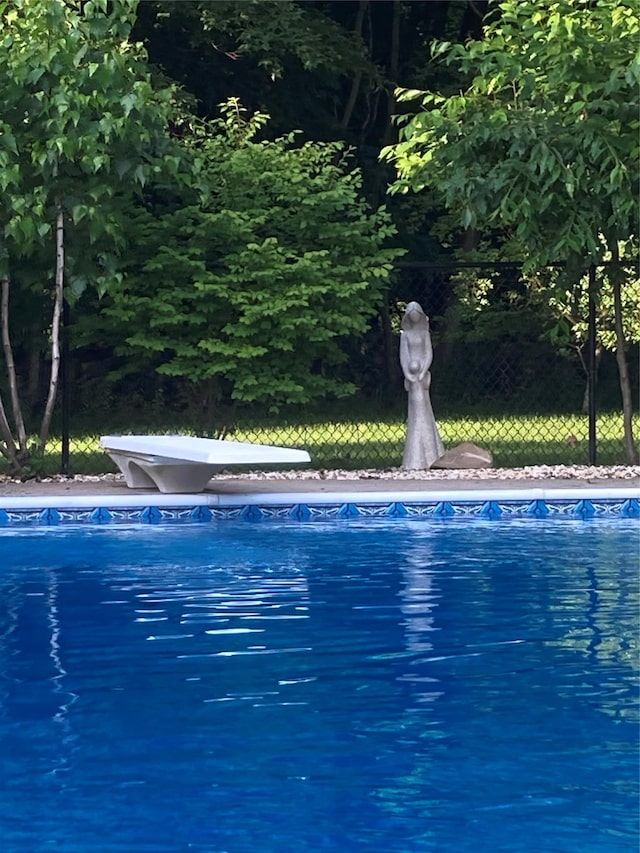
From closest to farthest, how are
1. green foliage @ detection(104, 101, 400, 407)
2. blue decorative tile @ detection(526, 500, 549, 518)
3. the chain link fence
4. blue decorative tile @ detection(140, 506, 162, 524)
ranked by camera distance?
blue decorative tile @ detection(140, 506, 162, 524)
blue decorative tile @ detection(526, 500, 549, 518)
green foliage @ detection(104, 101, 400, 407)
the chain link fence

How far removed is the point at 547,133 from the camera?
11.4m

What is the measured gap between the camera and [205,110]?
20875 millimetres

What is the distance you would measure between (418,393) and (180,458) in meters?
A: 3.14

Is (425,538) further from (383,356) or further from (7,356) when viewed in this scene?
(383,356)

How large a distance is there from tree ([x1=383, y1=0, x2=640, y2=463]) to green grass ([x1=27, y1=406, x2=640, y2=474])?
251cm

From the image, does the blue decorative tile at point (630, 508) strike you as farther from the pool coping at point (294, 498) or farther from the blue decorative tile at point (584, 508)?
the blue decorative tile at point (584, 508)

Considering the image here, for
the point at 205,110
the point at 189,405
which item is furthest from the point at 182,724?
the point at 205,110

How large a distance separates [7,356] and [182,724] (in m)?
7.40

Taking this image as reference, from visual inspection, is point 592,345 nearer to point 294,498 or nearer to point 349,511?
point 349,511

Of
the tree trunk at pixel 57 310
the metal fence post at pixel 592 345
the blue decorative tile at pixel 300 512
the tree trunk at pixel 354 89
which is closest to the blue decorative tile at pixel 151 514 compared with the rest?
the blue decorative tile at pixel 300 512

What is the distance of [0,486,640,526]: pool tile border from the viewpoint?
1005 cm

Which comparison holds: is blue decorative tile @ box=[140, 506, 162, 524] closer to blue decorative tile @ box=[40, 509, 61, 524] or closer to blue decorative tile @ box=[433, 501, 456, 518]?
blue decorative tile @ box=[40, 509, 61, 524]

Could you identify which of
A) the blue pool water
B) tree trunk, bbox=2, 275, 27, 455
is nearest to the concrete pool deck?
tree trunk, bbox=2, 275, 27, 455

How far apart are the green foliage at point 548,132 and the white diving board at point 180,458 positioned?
119 inches
